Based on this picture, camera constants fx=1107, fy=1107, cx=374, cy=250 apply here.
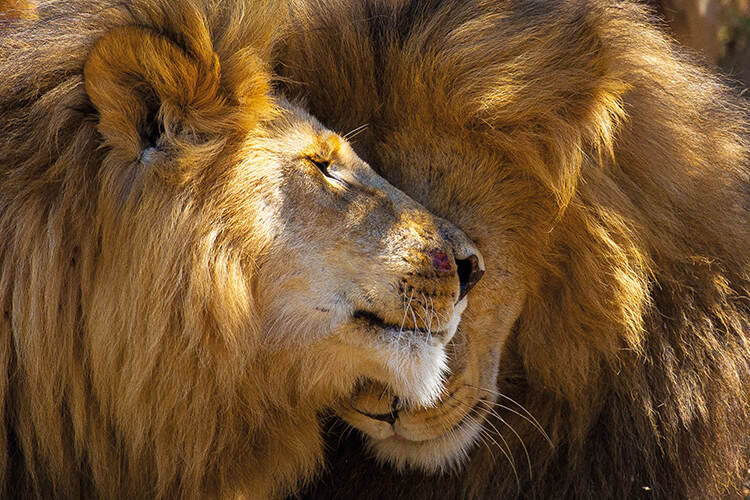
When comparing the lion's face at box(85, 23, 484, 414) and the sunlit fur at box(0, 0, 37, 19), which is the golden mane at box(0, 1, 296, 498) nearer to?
the lion's face at box(85, 23, 484, 414)

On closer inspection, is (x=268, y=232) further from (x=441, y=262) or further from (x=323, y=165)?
(x=441, y=262)

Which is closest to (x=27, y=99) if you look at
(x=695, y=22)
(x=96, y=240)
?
(x=96, y=240)

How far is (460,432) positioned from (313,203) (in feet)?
2.59

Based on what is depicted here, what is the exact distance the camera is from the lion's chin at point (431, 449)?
2939 mm

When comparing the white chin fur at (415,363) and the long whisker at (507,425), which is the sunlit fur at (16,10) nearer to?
the white chin fur at (415,363)

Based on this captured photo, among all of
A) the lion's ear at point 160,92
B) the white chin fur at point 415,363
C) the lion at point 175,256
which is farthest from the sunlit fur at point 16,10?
the white chin fur at point 415,363

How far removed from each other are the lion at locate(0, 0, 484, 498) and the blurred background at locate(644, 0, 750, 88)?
2.21 meters

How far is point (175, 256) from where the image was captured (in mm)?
2508

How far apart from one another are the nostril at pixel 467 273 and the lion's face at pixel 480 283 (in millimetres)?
141

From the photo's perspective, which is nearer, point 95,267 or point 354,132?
point 95,267

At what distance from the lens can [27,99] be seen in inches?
101

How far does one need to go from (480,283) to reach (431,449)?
46 cm

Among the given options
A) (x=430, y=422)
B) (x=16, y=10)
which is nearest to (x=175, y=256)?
(x=430, y=422)

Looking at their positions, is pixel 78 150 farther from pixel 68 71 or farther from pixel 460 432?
pixel 460 432
